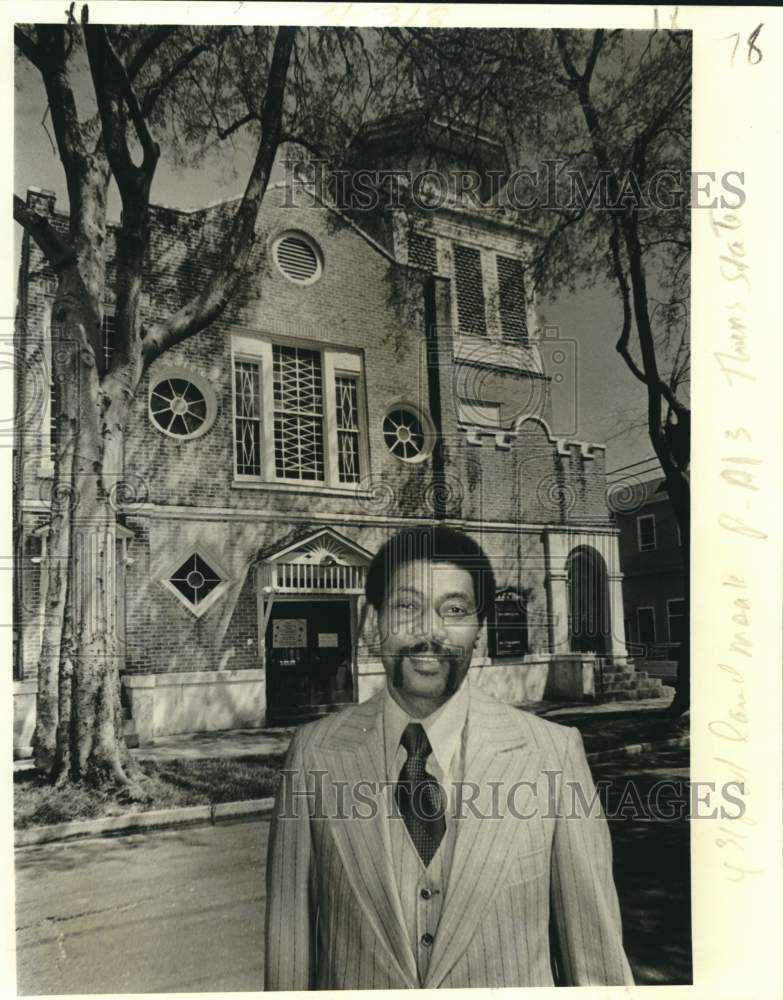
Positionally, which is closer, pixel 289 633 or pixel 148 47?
pixel 148 47

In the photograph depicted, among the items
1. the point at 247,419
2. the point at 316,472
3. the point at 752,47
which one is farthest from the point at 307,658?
the point at 752,47

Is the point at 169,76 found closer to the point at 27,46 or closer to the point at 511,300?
the point at 27,46

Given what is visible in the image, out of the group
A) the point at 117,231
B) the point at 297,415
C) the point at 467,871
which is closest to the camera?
the point at 467,871

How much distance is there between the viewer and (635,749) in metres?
5.50

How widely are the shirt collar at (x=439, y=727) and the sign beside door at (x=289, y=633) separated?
724mm

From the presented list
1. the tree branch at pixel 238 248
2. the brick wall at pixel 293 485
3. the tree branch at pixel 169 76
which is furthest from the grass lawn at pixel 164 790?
the tree branch at pixel 169 76

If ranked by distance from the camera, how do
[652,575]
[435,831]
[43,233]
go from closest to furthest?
1. [435,831]
2. [43,233]
3. [652,575]

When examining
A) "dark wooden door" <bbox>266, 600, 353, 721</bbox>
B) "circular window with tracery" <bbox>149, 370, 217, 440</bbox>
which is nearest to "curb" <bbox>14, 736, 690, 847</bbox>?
"dark wooden door" <bbox>266, 600, 353, 721</bbox>

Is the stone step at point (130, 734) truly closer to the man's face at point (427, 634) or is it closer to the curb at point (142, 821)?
the curb at point (142, 821)

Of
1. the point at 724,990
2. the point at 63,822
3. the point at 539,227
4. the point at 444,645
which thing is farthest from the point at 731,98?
the point at 63,822

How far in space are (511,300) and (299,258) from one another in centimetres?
142

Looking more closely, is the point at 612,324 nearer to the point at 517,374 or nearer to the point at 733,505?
the point at 517,374

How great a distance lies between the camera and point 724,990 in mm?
5312

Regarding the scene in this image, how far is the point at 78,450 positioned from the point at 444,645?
2.50 m
